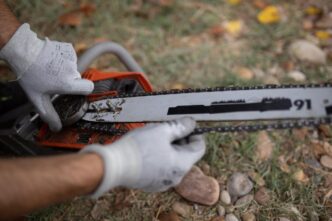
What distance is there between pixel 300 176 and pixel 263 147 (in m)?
0.25

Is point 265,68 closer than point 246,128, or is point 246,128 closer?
point 246,128

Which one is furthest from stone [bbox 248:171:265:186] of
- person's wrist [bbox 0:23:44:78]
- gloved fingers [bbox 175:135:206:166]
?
person's wrist [bbox 0:23:44:78]

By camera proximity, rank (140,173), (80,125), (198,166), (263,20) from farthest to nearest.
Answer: (263,20), (198,166), (80,125), (140,173)

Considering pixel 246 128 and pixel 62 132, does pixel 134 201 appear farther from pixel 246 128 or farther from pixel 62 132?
pixel 246 128

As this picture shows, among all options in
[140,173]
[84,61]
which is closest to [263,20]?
[84,61]

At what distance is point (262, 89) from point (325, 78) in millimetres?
1163

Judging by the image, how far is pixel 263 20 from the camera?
2.80 m

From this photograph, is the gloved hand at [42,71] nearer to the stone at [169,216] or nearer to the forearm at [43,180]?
the forearm at [43,180]

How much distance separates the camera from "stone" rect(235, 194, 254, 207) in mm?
1770

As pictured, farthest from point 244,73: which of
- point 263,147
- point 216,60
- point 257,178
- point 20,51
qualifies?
point 20,51

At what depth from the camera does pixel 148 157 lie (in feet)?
4.14

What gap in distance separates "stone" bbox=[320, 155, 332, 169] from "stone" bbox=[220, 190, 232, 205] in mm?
557

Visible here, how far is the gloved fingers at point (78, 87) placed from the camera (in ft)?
5.44

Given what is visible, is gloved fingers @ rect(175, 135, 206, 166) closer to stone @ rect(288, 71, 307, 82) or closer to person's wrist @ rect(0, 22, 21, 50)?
person's wrist @ rect(0, 22, 21, 50)
